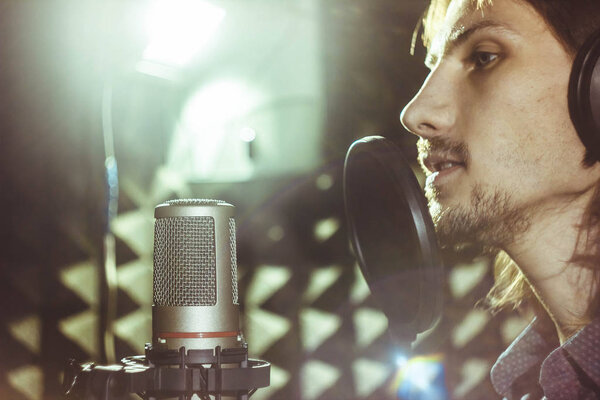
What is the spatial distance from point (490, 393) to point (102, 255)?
1.10 metres

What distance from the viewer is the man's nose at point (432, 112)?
76cm

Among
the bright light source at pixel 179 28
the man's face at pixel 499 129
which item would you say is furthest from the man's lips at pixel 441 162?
the bright light source at pixel 179 28

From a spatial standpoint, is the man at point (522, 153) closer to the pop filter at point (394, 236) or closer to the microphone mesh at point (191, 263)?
the pop filter at point (394, 236)

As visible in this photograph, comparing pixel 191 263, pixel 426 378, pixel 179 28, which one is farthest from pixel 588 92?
pixel 426 378

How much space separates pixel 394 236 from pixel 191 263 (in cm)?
31

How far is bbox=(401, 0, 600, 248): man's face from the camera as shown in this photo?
717mm

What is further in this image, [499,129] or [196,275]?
[499,129]

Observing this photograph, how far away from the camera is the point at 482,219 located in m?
0.74

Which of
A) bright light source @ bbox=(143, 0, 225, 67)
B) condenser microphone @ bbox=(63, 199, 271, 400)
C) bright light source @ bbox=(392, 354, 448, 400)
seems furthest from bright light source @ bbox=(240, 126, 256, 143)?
condenser microphone @ bbox=(63, 199, 271, 400)

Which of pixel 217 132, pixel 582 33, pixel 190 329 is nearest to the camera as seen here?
pixel 190 329

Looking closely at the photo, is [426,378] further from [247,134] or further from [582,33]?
[582,33]

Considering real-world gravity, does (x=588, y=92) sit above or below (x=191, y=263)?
above

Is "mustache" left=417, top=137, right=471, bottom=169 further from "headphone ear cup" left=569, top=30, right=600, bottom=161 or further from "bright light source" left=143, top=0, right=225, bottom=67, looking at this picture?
"bright light source" left=143, top=0, right=225, bottom=67

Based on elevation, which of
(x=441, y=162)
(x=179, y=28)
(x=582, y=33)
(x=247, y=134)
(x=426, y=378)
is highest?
(x=179, y=28)
